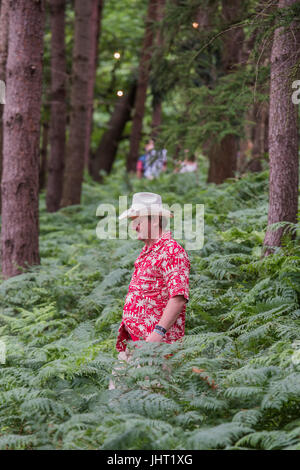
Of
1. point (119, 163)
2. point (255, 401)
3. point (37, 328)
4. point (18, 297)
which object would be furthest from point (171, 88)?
point (119, 163)

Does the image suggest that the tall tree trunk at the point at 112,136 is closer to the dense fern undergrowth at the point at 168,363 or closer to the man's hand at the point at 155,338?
the dense fern undergrowth at the point at 168,363

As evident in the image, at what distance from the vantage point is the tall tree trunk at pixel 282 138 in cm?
617

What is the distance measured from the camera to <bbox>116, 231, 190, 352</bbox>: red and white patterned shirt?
14.3ft

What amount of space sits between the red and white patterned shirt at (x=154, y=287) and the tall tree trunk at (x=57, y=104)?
11.0m

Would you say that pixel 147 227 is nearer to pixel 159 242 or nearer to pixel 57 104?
pixel 159 242

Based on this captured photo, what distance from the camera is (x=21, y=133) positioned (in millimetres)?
8266

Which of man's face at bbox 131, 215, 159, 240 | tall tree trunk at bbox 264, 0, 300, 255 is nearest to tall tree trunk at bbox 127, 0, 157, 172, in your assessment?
tall tree trunk at bbox 264, 0, 300, 255

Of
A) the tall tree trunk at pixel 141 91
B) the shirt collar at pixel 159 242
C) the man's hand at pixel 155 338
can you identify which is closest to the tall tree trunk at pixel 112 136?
the tall tree trunk at pixel 141 91

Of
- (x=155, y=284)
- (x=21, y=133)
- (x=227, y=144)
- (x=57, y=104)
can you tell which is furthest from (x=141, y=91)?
(x=155, y=284)

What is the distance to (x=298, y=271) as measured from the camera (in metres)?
5.69

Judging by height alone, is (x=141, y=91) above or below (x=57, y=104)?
above

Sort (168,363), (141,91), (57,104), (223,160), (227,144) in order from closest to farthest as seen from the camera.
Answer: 1. (168,363)
2. (227,144)
3. (223,160)
4. (57,104)
5. (141,91)

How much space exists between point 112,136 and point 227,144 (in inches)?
447
